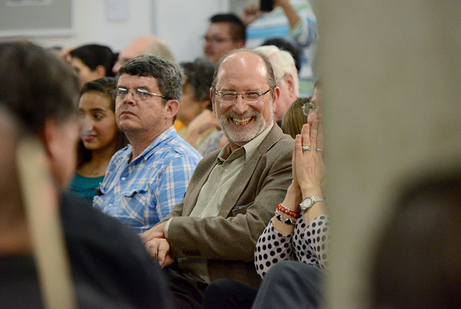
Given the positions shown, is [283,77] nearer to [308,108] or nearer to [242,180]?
[308,108]

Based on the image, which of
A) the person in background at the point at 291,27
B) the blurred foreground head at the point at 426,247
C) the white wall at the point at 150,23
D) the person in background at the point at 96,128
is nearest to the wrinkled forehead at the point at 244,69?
the person in background at the point at 96,128

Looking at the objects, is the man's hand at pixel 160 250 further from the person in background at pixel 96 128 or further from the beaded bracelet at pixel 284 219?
the person in background at pixel 96 128

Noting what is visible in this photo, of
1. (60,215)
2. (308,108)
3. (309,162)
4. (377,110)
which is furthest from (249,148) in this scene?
(377,110)

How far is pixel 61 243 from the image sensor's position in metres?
0.89

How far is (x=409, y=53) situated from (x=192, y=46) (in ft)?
16.4

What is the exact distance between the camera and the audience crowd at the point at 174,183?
899 millimetres

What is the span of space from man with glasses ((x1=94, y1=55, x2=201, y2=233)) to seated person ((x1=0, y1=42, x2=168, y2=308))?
1.61 meters

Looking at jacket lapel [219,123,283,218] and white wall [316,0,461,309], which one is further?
jacket lapel [219,123,283,218]

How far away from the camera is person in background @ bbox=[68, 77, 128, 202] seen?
332cm

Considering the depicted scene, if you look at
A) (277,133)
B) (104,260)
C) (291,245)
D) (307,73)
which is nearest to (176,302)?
(291,245)

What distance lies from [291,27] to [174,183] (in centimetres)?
191

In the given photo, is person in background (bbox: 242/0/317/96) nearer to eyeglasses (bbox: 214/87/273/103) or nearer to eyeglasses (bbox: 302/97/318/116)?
eyeglasses (bbox: 214/87/273/103)

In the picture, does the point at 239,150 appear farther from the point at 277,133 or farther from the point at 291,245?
the point at 291,245

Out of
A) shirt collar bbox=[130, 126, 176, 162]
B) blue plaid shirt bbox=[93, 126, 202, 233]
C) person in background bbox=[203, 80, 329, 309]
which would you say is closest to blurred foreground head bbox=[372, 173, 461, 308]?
person in background bbox=[203, 80, 329, 309]
